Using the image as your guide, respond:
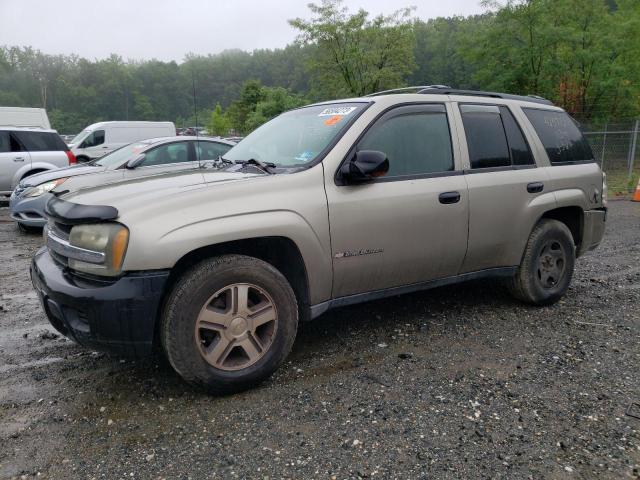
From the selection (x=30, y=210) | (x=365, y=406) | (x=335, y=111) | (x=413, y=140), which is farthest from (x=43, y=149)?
(x=365, y=406)

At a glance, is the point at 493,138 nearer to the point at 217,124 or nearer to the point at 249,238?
the point at 249,238

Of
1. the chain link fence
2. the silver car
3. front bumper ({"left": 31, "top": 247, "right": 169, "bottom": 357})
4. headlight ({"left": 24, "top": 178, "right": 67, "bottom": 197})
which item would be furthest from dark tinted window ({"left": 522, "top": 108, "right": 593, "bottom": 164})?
the chain link fence

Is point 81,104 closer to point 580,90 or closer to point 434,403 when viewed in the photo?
point 580,90

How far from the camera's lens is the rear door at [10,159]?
10898 millimetres

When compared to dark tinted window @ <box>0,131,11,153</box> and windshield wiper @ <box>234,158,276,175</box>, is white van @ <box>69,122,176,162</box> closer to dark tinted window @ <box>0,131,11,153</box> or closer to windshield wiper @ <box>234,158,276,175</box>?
dark tinted window @ <box>0,131,11,153</box>

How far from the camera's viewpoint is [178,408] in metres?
2.85

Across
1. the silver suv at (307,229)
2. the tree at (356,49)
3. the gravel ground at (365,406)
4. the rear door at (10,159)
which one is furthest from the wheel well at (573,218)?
the tree at (356,49)

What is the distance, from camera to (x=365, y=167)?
313 centimetres

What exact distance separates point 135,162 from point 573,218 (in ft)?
19.9

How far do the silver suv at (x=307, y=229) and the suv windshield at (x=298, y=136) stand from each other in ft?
0.05

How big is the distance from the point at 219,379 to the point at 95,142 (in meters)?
16.6

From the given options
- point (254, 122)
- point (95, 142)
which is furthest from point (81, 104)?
point (95, 142)

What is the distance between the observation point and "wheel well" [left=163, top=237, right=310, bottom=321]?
2.86 meters

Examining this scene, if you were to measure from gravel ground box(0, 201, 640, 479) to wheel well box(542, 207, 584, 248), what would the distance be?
80cm
